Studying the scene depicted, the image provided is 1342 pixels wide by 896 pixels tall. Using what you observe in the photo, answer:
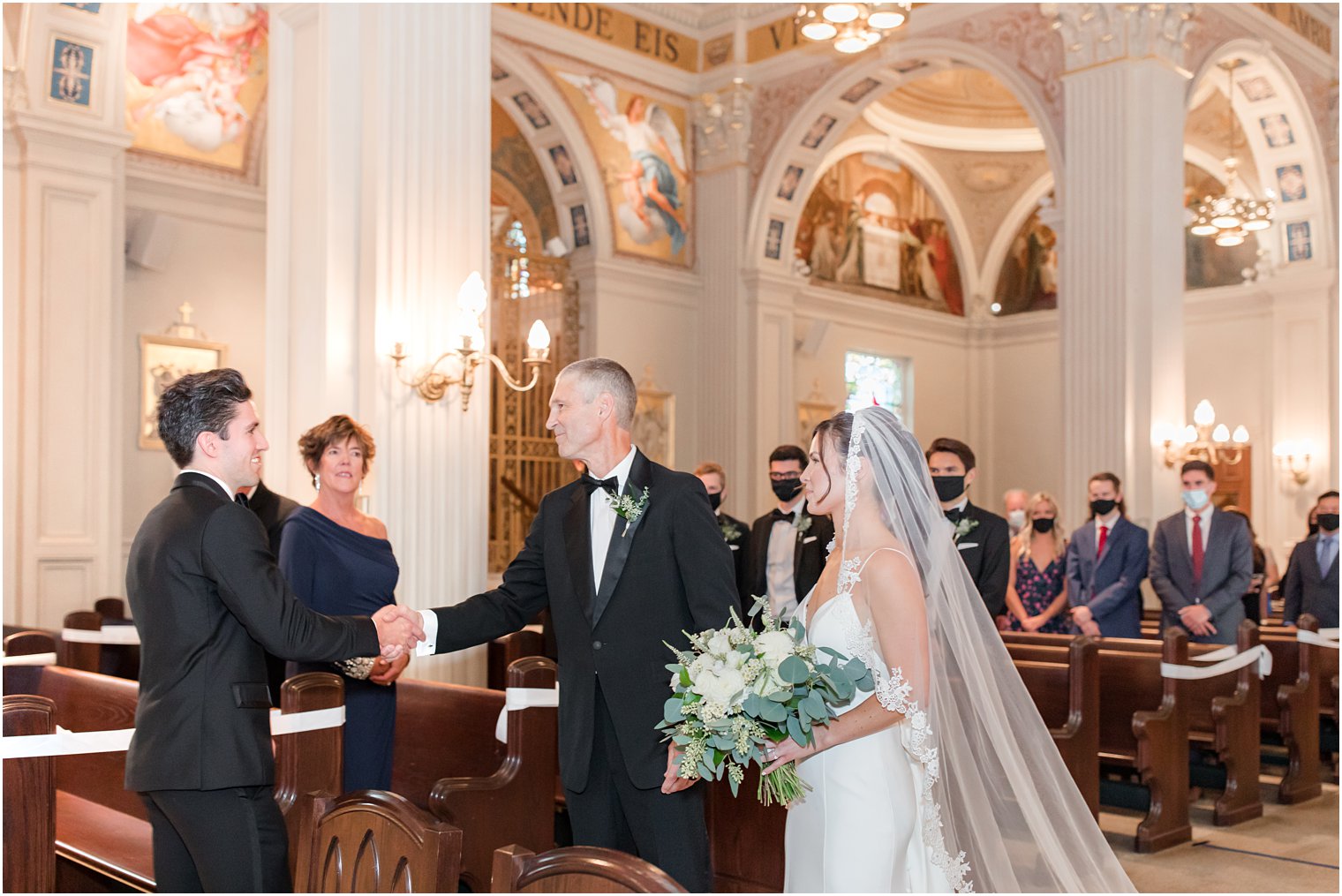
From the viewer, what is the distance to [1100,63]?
11484mm

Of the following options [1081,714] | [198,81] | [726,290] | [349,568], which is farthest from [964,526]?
[726,290]

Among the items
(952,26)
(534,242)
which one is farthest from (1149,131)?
(534,242)

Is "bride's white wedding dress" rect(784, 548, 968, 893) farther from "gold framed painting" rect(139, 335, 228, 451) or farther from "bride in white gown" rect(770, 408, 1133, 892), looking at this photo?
"gold framed painting" rect(139, 335, 228, 451)

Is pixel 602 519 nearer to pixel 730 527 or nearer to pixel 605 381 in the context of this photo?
pixel 605 381

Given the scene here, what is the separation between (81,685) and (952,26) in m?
11.0

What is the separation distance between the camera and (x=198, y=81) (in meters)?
11.8

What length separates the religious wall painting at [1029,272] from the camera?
63.9 feet

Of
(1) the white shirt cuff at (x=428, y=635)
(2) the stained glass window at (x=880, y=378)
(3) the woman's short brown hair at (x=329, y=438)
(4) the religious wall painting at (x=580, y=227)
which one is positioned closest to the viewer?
(1) the white shirt cuff at (x=428, y=635)

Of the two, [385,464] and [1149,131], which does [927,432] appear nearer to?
[1149,131]

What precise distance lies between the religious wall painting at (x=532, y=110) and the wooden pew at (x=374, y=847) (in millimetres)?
11961

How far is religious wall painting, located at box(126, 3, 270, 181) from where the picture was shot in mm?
11438

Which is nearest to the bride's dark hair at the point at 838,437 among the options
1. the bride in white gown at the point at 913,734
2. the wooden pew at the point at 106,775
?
the bride in white gown at the point at 913,734

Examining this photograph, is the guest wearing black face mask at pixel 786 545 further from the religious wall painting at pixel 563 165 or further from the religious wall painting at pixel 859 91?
the religious wall painting at pixel 859 91

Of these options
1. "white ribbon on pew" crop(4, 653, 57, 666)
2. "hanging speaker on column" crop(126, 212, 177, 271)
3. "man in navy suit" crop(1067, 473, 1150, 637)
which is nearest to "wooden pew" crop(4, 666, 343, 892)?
"white ribbon on pew" crop(4, 653, 57, 666)
